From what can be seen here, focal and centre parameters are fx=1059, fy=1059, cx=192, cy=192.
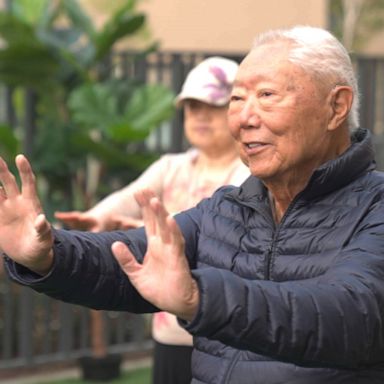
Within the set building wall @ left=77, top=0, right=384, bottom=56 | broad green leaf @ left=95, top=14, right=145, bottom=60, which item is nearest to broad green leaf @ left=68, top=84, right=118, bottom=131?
broad green leaf @ left=95, top=14, right=145, bottom=60

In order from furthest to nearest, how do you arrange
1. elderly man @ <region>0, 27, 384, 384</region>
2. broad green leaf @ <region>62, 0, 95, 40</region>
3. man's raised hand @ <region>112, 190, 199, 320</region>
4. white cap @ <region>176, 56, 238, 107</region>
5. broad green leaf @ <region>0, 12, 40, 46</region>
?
broad green leaf @ <region>62, 0, 95, 40</region> → broad green leaf @ <region>0, 12, 40, 46</region> → white cap @ <region>176, 56, 238, 107</region> → elderly man @ <region>0, 27, 384, 384</region> → man's raised hand @ <region>112, 190, 199, 320</region>

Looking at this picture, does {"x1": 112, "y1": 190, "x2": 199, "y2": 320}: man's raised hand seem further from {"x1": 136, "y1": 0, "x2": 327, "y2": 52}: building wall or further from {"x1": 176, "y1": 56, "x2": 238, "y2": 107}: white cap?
{"x1": 136, "y1": 0, "x2": 327, "y2": 52}: building wall

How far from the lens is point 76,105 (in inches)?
267

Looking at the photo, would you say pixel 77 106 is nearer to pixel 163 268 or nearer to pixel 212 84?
pixel 212 84

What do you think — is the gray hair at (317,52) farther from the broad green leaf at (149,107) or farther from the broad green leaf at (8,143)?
the broad green leaf at (149,107)

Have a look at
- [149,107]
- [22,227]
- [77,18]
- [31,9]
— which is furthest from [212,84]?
[31,9]

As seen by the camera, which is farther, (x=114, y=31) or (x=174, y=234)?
(x=114, y=31)

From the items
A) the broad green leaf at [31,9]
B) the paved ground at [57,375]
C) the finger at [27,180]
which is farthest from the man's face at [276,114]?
the broad green leaf at [31,9]

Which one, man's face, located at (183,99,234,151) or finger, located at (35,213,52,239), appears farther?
man's face, located at (183,99,234,151)

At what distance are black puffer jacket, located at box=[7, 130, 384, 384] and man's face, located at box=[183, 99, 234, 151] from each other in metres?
1.51

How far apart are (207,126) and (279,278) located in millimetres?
1975

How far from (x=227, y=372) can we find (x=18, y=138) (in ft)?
14.8

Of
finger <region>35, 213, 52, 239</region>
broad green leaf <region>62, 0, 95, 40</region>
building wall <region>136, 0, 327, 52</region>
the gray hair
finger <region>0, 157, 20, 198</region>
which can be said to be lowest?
building wall <region>136, 0, 327, 52</region>

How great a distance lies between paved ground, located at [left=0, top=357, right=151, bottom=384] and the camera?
23.0 feet
